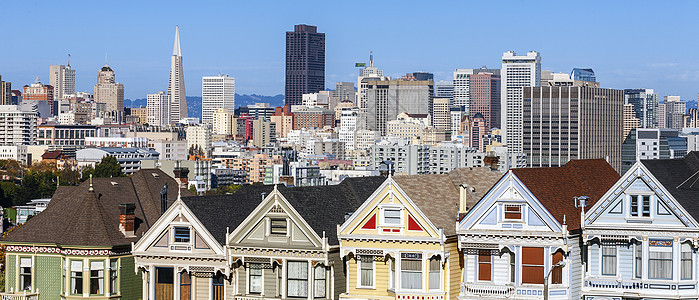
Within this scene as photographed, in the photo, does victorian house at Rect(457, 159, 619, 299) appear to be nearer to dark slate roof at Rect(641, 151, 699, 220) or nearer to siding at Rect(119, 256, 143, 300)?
dark slate roof at Rect(641, 151, 699, 220)

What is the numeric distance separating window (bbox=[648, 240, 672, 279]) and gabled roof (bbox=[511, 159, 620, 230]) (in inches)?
104

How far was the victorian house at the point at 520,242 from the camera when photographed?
1801 inches

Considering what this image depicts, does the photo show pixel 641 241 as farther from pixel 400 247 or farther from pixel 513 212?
pixel 400 247

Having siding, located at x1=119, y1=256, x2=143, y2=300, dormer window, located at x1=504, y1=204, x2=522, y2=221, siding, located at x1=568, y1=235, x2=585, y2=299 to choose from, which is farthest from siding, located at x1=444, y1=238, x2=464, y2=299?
siding, located at x1=119, y1=256, x2=143, y2=300

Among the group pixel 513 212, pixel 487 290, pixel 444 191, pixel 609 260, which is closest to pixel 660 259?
pixel 609 260

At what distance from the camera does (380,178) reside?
55.6 meters

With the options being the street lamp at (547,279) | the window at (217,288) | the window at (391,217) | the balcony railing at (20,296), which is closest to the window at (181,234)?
the window at (217,288)

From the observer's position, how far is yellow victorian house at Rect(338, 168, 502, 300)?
47.1m

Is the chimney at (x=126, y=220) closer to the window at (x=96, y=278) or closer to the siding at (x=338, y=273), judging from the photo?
the window at (x=96, y=278)

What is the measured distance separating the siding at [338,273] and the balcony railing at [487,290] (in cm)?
431

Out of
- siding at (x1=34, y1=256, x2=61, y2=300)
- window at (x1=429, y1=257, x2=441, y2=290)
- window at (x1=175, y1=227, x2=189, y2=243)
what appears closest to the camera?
window at (x1=429, y1=257, x2=441, y2=290)

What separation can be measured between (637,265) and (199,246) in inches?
594

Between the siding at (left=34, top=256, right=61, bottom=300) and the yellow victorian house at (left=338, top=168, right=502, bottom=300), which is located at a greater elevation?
the yellow victorian house at (left=338, top=168, right=502, bottom=300)

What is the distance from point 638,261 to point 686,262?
149 cm
